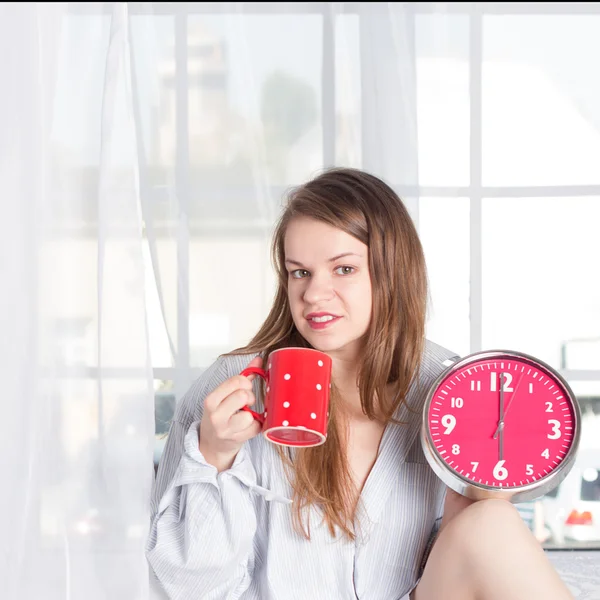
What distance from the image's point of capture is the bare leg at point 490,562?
1.13 meters

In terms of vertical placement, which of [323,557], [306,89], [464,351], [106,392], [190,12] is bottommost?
[323,557]

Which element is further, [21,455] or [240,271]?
[240,271]

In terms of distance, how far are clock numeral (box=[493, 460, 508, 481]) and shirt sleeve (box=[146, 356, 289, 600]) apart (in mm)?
327

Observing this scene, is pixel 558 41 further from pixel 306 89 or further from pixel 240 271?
pixel 240 271

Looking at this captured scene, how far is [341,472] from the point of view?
1.37m

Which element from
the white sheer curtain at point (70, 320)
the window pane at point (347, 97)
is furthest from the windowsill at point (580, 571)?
the window pane at point (347, 97)

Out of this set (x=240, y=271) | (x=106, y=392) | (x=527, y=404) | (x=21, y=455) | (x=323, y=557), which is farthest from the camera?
(x=240, y=271)

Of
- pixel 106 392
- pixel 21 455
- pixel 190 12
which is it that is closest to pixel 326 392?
pixel 106 392

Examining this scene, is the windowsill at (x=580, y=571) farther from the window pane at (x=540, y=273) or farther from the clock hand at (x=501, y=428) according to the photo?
the window pane at (x=540, y=273)

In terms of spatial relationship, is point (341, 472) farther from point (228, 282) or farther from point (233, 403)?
point (228, 282)

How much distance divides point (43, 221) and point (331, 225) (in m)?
0.54

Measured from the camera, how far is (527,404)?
4.05 feet

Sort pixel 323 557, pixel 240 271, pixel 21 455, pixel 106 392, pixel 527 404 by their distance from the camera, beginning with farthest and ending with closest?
pixel 240 271 < pixel 323 557 < pixel 527 404 < pixel 106 392 < pixel 21 455

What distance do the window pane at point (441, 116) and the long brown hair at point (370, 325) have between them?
71cm
